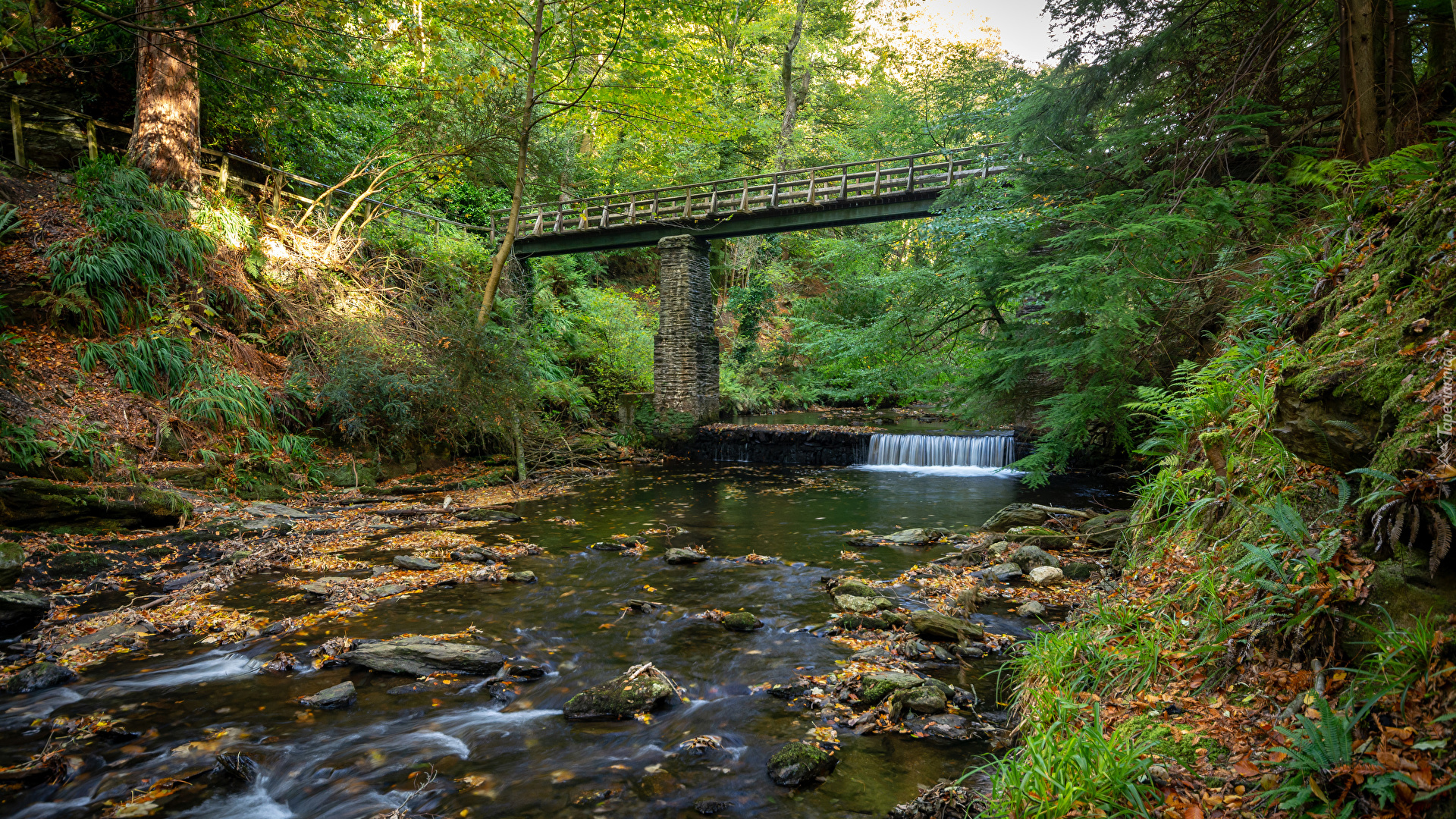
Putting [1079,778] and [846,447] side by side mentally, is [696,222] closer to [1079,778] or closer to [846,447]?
[846,447]

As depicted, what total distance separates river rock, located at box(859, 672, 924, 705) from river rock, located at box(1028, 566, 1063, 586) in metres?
2.65

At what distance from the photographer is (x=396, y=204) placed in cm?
1555

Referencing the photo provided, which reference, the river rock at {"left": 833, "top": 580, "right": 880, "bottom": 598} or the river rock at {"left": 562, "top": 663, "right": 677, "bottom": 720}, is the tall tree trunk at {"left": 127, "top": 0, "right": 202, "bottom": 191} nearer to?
the river rock at {"left": 562, "top": 663, "right": 677, "bottom": 720}

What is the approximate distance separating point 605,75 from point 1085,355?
52.8 feet

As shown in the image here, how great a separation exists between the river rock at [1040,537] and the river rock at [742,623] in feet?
11.2

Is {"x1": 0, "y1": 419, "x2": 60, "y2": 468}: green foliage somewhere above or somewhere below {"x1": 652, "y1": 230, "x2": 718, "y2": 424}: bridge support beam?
below

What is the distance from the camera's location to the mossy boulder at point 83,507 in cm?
636

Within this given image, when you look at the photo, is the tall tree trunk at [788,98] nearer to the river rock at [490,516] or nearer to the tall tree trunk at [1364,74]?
the river rock at [490,516]

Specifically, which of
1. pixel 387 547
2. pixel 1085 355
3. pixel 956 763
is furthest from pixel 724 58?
pixel 956 763

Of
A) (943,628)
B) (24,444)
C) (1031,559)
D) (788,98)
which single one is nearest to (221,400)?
(24,444)

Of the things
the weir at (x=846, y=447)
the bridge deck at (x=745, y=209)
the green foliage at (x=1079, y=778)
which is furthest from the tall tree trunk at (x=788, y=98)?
the green foliage at (x=1079, y=778)

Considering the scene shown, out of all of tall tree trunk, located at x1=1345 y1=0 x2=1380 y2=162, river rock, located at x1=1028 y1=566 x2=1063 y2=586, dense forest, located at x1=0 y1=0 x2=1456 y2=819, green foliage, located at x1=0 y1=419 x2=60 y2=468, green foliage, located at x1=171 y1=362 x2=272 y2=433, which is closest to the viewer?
dense forest, located at x1=0 y1=0 x2=1456 y2=819

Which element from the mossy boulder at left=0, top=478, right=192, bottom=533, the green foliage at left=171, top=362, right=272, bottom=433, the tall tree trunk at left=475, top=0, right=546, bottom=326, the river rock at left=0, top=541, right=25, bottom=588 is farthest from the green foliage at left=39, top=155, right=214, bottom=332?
the river rock at left=0, top=541, right=25, bottom=588

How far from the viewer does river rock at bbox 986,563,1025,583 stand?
21.1 feet
